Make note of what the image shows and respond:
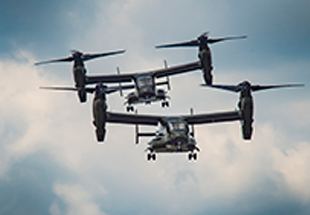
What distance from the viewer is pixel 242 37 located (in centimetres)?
10019

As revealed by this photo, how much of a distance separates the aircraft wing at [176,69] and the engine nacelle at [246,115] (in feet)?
66.3

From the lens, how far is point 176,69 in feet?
357

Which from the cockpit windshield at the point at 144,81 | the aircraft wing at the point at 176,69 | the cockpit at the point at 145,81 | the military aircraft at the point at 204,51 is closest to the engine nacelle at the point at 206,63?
the military aircraft at the point at 204,51

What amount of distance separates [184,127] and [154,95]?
1916cm

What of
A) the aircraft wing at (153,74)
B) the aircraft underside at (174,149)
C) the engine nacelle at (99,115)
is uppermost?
the aircraft wing at (153,74)

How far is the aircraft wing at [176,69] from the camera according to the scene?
10725cm

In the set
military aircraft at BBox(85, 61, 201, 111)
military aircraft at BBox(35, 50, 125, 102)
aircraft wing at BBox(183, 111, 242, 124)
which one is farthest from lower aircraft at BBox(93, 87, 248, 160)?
military aircraft at BBox(35, 50, 125, 102)

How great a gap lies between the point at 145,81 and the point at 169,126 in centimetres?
1960

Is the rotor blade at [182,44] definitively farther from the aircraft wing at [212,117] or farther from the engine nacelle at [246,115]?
the engine nacelle at [246,115]

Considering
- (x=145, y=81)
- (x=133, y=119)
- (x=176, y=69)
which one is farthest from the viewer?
(x=176, y=69)

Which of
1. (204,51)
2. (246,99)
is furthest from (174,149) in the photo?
(204,51)

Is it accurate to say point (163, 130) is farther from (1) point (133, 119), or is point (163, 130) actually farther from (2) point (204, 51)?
(2) point (204, 51)

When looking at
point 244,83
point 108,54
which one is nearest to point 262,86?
point 244,83

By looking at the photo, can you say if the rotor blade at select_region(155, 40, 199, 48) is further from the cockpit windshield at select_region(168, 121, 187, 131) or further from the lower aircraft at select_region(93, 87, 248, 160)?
the cockpit windshield at select_region(168, 121, 187, 131)
